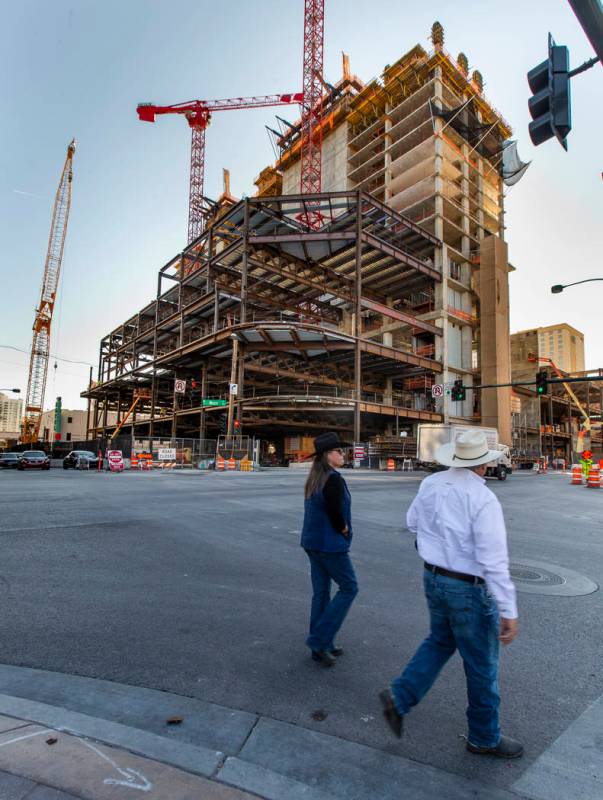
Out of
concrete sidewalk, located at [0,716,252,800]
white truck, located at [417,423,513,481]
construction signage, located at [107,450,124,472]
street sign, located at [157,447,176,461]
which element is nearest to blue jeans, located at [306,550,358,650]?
concrete sidewalk, located at [0,716,252,800]

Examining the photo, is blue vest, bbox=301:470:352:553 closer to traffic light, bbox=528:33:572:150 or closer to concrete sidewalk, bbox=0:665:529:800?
concrete sidewalk, bbox=0:665:529:800

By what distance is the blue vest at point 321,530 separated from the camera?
3.45m

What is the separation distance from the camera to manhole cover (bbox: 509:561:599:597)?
5370 millimetres

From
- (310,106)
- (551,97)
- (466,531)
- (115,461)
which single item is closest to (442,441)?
(115,461)

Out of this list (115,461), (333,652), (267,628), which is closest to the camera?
(333,652)

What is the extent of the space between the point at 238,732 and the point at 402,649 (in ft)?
5.42

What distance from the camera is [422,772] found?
7.45 ft

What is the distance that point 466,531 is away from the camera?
8.18 feet

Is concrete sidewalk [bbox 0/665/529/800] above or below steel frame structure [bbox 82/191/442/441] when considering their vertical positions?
below

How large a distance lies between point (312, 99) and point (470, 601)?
76927 millimetres

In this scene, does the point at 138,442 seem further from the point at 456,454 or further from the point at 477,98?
the point at 477,98

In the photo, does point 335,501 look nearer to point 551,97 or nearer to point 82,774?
point 82,774

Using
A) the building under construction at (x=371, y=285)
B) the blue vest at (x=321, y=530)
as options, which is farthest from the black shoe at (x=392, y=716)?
the building under construction at (x=371, y=285)

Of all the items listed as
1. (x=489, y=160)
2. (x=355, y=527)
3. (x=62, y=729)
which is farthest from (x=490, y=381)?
(x=62, y=729)
